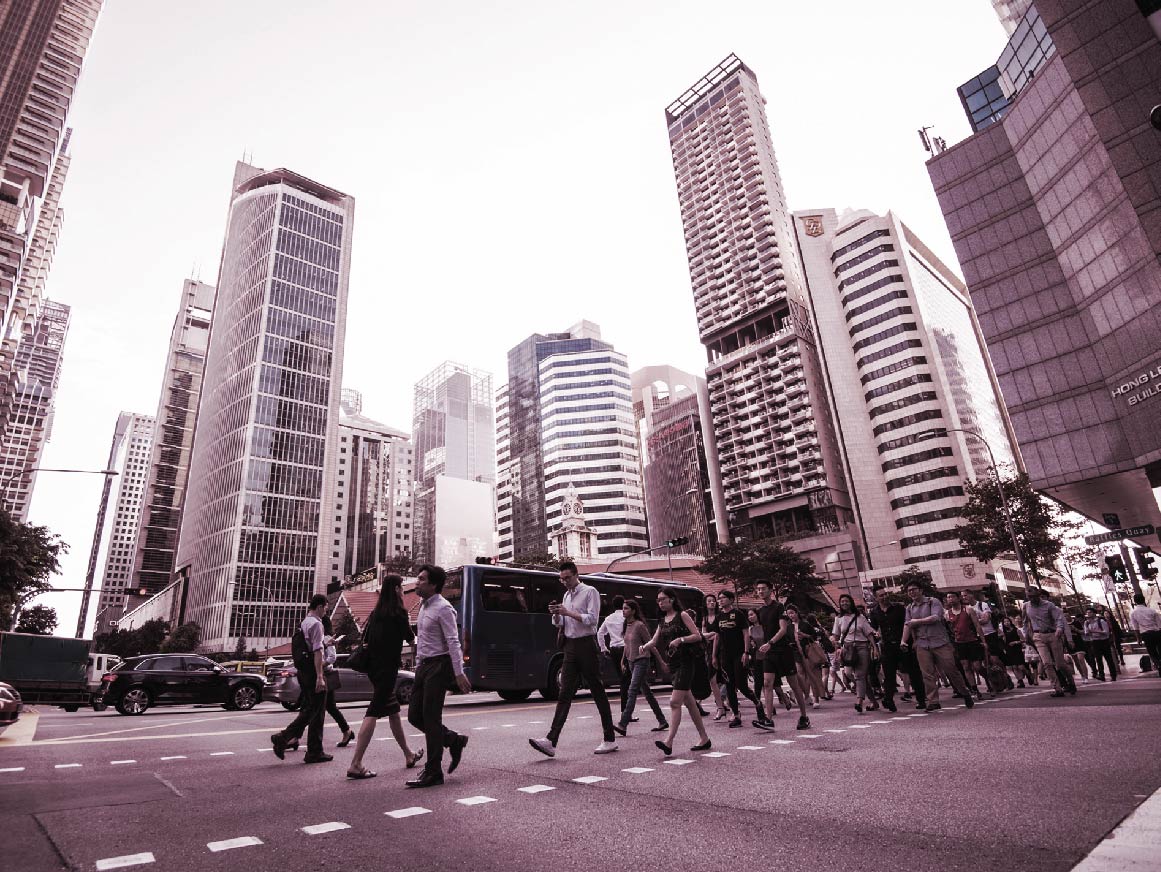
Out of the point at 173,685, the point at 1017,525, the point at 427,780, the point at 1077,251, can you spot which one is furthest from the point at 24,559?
the point at 1077,251

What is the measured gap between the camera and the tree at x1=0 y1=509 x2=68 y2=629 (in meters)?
23.8

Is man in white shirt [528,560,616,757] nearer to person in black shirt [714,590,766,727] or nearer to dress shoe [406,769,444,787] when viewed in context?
dress shoe [406,769,444,787]

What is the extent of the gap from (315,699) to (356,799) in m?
2.72

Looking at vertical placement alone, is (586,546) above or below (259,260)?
below

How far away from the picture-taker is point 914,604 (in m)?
11.1

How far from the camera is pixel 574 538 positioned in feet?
329

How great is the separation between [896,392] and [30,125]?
423ft

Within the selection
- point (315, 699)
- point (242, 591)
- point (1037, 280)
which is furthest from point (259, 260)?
point (315, 699)

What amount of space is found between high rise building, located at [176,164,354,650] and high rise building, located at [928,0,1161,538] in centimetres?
8938

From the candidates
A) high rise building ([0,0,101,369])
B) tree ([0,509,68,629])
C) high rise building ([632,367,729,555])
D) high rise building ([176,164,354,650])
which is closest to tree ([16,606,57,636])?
high rise building ([176,164,354,650])

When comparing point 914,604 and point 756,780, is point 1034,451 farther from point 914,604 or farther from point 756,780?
point 756,780

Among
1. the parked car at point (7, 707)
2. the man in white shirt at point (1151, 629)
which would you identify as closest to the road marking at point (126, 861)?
the parked car at point (7, 707)

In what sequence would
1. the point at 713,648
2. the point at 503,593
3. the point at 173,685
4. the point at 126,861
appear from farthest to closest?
the point at 173,685 < the point at 503,593 < the point at 713,648 < the point at 126,861

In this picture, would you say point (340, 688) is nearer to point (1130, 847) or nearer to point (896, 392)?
point (1130, 847)
